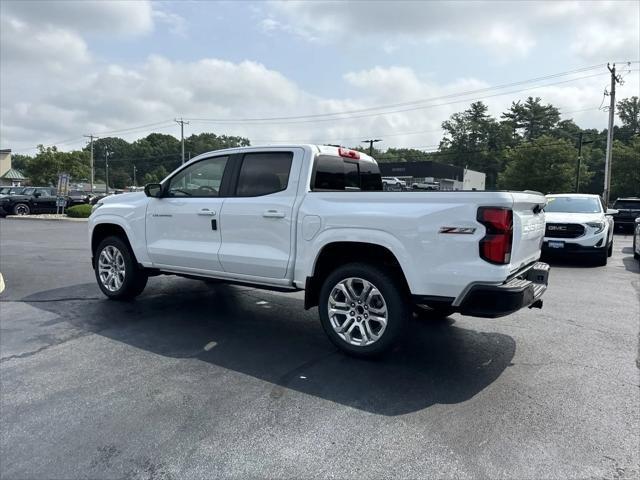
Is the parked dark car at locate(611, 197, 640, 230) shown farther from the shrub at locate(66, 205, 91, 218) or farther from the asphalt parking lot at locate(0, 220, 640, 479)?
the shrub at locate(66, 205, 91, 218)

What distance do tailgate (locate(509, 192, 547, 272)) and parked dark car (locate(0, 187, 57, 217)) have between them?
3073cm

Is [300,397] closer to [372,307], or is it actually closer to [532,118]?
[372,307]

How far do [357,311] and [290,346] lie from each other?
2.89 ft

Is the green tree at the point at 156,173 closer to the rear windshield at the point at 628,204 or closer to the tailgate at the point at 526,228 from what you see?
the rear windshield at the point at 628,204

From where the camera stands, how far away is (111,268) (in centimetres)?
656

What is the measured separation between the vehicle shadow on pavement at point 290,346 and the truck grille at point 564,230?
612 cm

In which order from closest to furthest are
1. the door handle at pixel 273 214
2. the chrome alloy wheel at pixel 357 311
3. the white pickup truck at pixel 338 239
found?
the white pickup truck at pixel 338 239 < the chrome alloy wheel at pixel 357 311 < the door handle at pixel 273 214

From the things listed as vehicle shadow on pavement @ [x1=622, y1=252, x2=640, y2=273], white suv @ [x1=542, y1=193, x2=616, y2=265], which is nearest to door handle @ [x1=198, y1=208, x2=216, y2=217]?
white suv @ [x1=542, y1=193, x2=616, y2=265]

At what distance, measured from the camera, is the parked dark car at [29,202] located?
1096 inches

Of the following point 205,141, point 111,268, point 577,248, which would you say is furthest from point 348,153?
point 205,141

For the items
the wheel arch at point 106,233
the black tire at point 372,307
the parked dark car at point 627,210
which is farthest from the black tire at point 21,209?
the parked dark car at point 627,210

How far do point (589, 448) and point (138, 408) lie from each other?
9.88 feet

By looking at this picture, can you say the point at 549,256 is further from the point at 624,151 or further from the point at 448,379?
the point at 624,151

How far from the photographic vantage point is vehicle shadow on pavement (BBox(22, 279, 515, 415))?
376cm
